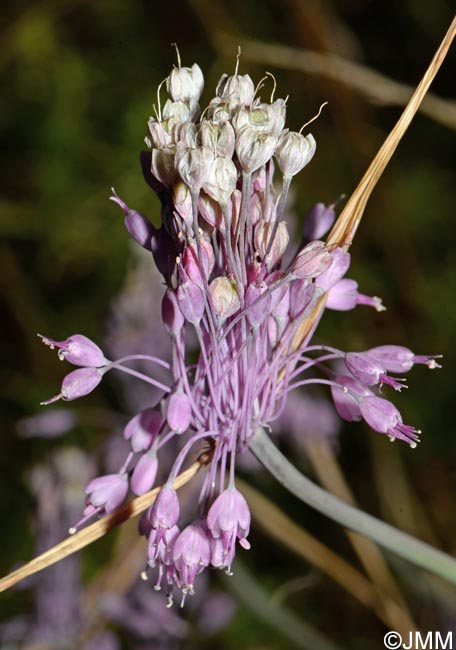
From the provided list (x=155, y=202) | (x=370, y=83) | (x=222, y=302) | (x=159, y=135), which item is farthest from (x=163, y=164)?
(x=155, y=202)

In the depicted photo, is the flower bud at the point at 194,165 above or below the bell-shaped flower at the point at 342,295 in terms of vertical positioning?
above

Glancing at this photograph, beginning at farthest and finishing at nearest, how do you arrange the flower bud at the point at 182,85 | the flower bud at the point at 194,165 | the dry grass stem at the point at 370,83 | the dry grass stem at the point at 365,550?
1. the dry grass stem at the point at 365,550
2. the dry grass stem at the point at 370,83
3. the flower bud at the point at 182,85
4. the flower bud at the point at 194,165

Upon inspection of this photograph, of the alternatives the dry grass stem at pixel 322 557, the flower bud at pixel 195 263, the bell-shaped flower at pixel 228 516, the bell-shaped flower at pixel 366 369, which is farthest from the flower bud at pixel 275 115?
the dry grass stem at pixel 322 557

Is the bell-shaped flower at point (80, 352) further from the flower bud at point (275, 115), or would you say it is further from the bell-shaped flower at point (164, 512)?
the flower bud at point (275, 115)

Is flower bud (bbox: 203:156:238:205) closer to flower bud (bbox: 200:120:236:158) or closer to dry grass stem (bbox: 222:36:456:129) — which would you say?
flower bud (bbox: 200:120:236:158)

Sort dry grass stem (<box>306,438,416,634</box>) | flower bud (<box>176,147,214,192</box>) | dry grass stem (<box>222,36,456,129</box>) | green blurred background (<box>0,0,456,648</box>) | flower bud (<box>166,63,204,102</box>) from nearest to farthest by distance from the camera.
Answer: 1. flower bud (<box>176,147,214,192</box>)
2. flower bud (<box>166,63,204,102</box>)
3. dry grass stem (<box>222,36,456,129</box>)
4. dry grass stem (<box>306,438,416,634</box>)
5. green blurred background (<box>0,0,456,648</box>)

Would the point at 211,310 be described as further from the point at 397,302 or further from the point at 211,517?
the point at 397,302

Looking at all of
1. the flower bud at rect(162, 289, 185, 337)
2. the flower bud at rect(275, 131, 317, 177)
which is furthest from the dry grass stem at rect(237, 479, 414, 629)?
the flower bud at rect(275, 131, 317, 177)
